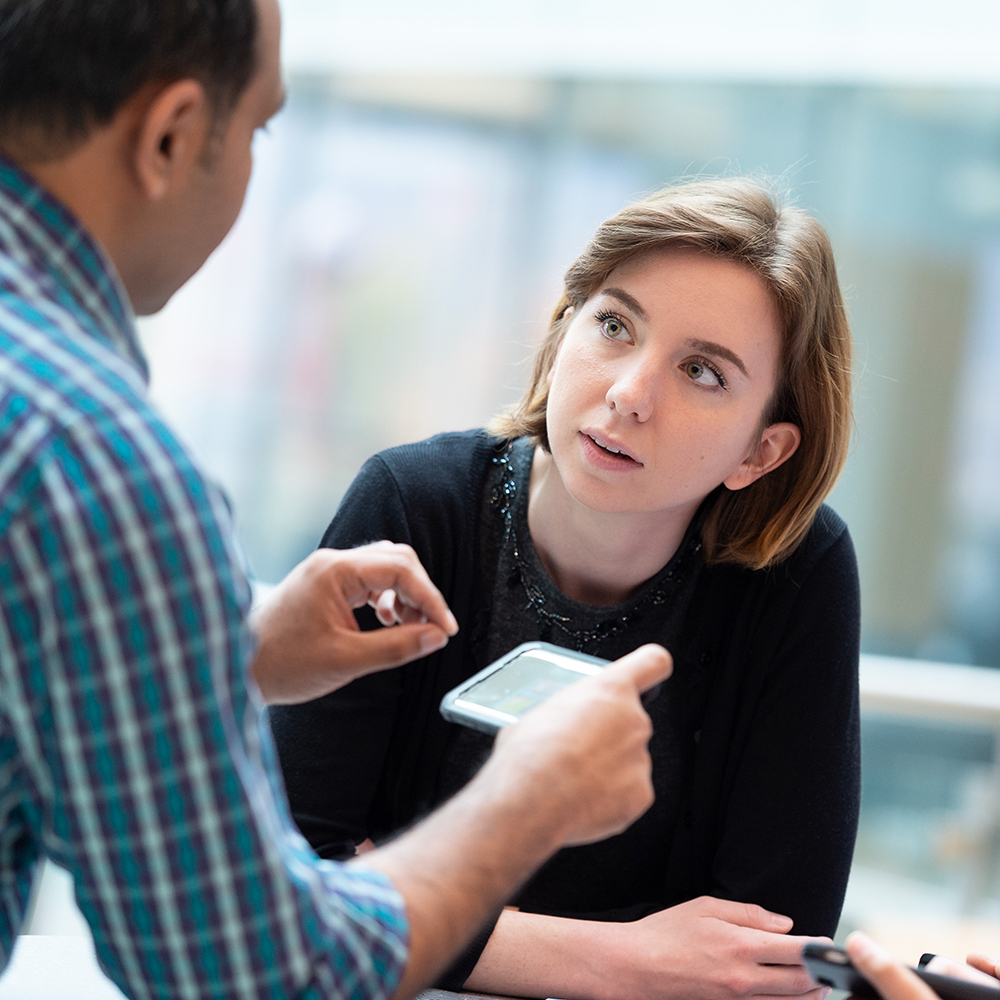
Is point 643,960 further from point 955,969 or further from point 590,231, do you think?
point 590,231

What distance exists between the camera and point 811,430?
1607 millimetres

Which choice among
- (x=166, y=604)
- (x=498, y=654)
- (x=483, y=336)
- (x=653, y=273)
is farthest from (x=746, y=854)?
(x=483, y=336)

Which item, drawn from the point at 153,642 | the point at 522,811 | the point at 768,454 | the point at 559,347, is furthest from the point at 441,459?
the point at 153,642

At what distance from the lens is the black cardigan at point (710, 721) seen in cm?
146

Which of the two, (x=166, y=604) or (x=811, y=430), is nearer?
(x=166, y=604)

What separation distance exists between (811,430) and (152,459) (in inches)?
45.1

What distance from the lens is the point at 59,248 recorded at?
772mm

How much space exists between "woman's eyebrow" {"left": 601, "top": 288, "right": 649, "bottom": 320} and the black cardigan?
0.34 metres

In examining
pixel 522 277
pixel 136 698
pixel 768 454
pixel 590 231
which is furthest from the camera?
pixel 522 277

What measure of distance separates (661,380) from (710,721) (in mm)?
471

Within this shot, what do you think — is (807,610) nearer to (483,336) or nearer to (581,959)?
(581,959)

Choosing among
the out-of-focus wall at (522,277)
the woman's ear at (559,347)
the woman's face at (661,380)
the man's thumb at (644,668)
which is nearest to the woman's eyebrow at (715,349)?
the woman's face at (661,380)

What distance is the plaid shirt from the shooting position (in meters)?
0.66

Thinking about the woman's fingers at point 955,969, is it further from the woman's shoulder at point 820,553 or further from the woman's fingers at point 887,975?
the woman's shoulder at point 820,553
